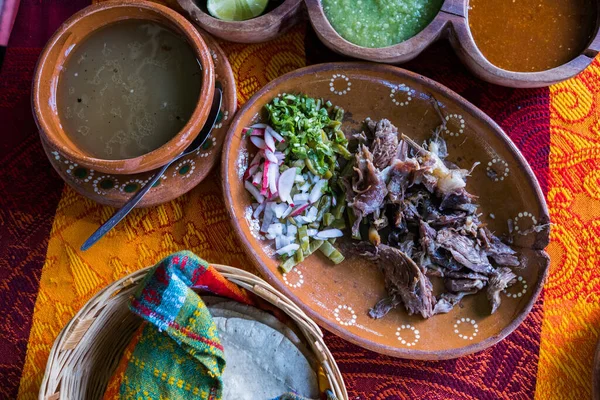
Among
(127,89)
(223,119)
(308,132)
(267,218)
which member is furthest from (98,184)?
(308,132)

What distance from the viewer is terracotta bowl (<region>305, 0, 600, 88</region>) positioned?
1822 mm

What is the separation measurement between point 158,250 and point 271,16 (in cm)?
89

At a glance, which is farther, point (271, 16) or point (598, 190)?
point (598, 190)

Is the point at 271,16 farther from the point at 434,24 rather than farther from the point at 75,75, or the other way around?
the point at 75,75

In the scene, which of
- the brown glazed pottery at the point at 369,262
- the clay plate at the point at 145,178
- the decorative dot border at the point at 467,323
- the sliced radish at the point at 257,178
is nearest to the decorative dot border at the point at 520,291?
the brown glazed pottery at the point at 369,262

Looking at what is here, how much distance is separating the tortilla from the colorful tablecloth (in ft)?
0.80

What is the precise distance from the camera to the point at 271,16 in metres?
1.81

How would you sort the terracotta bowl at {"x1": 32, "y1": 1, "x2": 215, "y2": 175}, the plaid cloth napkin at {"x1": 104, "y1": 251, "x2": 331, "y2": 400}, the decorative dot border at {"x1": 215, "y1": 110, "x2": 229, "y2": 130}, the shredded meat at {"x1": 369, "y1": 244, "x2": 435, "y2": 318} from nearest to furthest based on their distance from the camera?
the plaid cloth napkin at {"x1": 104, "y1": 251, "x2": 331, "y2": 400} → the terracotta bowl at {"x1": 32, "y1": 1, "x2": 215, "y2": 175} → the shredded meat at {"x1": 369, "y1": 244, "x2": 435, "y2": 318} → the decorative dot border at {"x1": 215, "y1": 110, "x2": 229, "y2": 130}

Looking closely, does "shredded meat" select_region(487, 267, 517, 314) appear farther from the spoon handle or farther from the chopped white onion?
the spoon handle

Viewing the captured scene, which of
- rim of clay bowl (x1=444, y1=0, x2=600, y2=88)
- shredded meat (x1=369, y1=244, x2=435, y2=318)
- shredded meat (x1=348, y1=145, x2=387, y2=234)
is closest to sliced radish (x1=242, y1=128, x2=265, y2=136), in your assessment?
shredded meat (x1=348, y1=145, x2=387, y2=234)

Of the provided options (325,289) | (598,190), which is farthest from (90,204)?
(598,190)

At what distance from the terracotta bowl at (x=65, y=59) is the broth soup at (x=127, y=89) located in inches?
1.3

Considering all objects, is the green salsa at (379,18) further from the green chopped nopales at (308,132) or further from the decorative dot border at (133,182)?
the decorative dot border at (133,182)

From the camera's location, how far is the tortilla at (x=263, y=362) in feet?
5.44
